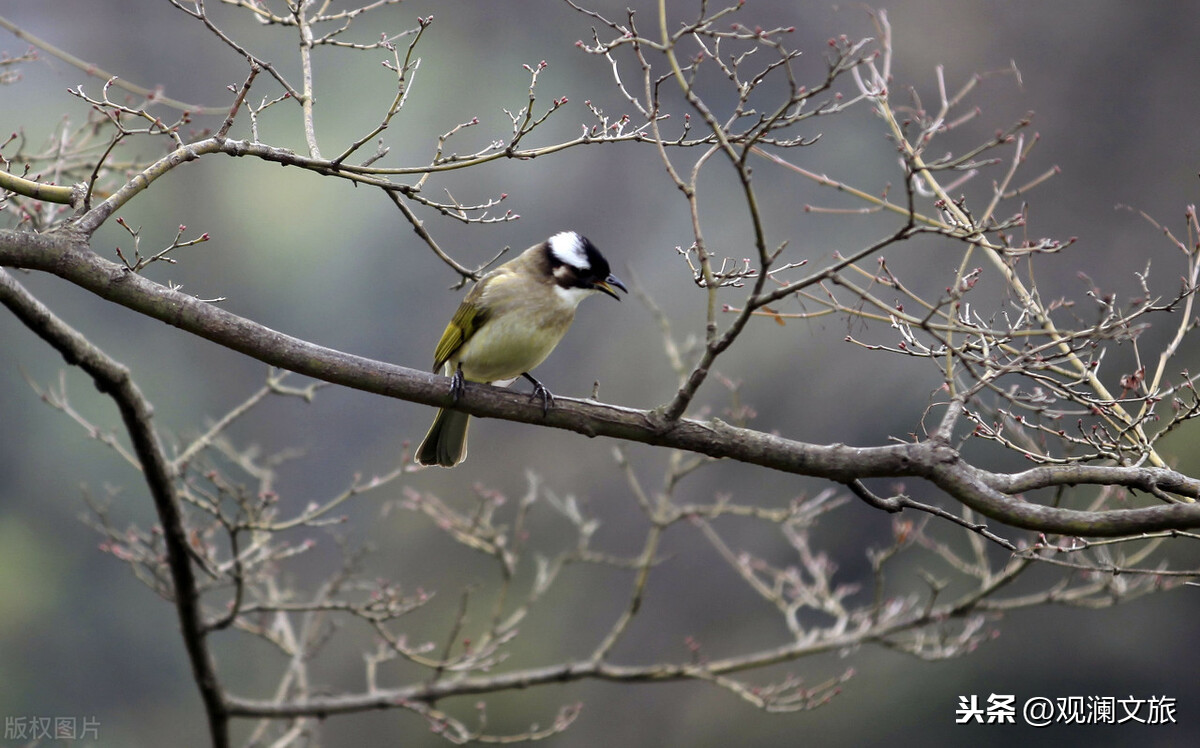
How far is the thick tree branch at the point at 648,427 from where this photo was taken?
2.43 metres

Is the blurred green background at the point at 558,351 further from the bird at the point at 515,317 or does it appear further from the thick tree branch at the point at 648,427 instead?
the thick tree branch at the point at 648,427

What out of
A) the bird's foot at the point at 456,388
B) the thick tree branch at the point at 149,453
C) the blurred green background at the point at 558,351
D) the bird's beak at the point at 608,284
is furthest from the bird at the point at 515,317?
the blurred green background at the point at 558,351

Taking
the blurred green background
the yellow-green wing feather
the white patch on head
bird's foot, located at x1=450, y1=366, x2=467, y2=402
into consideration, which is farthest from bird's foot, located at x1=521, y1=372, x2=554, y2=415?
the blurred green background

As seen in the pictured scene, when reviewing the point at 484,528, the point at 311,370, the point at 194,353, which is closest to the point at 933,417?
the point at 484,528

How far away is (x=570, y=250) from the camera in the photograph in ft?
12.9

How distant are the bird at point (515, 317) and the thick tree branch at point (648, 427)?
74 cm

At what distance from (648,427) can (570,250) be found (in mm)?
1354

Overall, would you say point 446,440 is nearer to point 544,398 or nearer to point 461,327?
point 461,327

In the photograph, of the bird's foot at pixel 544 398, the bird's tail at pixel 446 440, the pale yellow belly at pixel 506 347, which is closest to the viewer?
the bird's foot at pixel 544 398

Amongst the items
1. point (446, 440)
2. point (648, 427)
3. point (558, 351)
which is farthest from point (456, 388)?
point (558, 351)

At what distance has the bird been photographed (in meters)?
3.72

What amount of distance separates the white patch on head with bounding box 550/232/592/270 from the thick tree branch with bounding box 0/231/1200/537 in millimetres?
1040

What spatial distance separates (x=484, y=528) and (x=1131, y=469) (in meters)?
3.05

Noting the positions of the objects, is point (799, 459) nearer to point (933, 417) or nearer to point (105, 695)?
point (933, 417)
